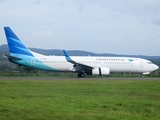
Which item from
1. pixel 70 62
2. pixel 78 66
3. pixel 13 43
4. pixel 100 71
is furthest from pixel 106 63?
pixel 13 43

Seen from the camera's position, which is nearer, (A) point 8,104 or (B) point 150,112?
(B) point 150,112

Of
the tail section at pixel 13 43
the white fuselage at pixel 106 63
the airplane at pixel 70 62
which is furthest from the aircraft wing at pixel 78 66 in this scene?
the tail section at pixel 13 43

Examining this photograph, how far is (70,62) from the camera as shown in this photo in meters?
39.2

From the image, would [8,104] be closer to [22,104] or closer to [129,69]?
[22,104]

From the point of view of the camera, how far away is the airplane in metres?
38.3

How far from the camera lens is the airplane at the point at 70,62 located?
126 feet

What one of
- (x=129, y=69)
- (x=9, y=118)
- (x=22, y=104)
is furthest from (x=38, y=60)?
(x=9, y=118)

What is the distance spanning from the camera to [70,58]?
129 feet

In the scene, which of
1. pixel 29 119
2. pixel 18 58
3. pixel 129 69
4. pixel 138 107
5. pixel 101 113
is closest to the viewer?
pixel 29 119

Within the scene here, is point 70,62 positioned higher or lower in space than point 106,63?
higher

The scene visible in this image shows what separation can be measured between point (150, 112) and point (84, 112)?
7.52 feet

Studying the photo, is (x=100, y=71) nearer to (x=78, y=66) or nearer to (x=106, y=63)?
(x=106, y=63)

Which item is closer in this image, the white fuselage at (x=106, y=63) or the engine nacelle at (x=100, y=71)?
the engine nacelle at (x=100, y=71)

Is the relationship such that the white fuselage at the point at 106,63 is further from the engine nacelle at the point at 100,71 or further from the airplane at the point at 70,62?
the engine nacelle at the point at 100,71
